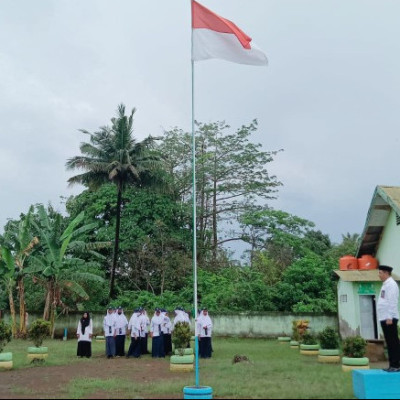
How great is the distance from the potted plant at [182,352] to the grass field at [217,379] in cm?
29

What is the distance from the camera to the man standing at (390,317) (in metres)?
8.29

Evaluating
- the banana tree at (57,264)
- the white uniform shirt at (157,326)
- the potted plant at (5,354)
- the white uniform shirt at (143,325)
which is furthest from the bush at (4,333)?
the banana tree at (57,264)

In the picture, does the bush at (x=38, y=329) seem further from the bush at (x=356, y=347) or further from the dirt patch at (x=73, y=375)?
the bush at (x=356, y=347)

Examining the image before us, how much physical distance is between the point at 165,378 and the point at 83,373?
2.38 m

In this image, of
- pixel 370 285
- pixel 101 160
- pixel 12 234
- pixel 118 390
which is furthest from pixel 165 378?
pixel 101 160

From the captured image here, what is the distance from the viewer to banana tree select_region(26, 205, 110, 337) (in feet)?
78.4

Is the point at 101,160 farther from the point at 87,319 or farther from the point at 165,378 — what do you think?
the point at 165,378

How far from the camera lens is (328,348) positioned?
13977mm

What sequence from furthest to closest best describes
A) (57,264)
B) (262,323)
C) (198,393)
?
(57,264) → (262,323) → (198,393)

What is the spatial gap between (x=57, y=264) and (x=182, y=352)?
41.5ft

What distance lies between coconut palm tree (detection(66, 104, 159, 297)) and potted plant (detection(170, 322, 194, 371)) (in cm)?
1475

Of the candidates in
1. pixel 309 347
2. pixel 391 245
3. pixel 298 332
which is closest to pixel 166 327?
pixel 309 347

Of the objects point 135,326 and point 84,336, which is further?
point 135,326

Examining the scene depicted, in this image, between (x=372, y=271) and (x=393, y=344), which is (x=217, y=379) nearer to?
(x=393, y=344)
